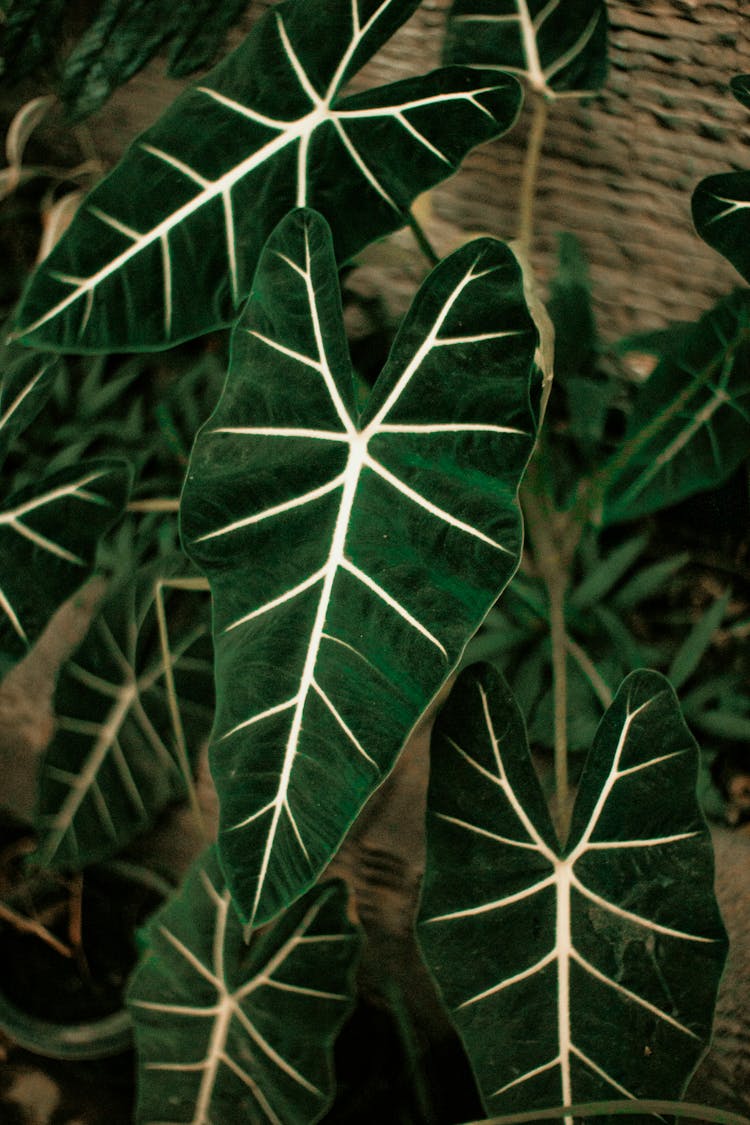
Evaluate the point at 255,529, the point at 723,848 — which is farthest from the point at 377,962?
the point at 255,529

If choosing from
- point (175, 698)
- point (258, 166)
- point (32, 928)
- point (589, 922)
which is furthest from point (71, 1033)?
point (258, 166)

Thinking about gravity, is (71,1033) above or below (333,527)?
below

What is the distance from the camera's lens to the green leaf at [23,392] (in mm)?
1065

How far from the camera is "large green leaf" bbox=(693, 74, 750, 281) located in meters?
0.88

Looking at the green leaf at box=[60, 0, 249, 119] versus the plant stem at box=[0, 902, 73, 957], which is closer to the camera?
the green leaf at box=[60, 0, 249, 119]

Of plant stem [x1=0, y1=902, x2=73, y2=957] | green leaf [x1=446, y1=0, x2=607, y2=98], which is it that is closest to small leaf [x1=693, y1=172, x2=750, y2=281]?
green leaf [x1=446, y1=0, x2=607, y2=98]

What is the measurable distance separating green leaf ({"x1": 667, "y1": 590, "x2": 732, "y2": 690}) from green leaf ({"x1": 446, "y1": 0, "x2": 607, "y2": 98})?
795mm

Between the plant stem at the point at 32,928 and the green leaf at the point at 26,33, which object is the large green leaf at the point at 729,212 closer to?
the green leaf at the point at 26,33

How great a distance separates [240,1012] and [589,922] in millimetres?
471

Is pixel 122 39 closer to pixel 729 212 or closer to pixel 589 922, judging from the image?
pixel 729 212

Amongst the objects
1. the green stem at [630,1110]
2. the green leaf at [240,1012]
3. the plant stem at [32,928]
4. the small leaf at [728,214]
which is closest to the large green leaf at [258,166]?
the small leaf at [728,214]

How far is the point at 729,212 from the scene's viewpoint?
0.89 meters

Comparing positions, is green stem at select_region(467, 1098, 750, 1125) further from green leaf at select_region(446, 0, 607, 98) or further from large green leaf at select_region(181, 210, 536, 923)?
green leaf at select_region(446, 0, 607, 98)

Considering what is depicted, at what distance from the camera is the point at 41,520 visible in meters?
1.13
